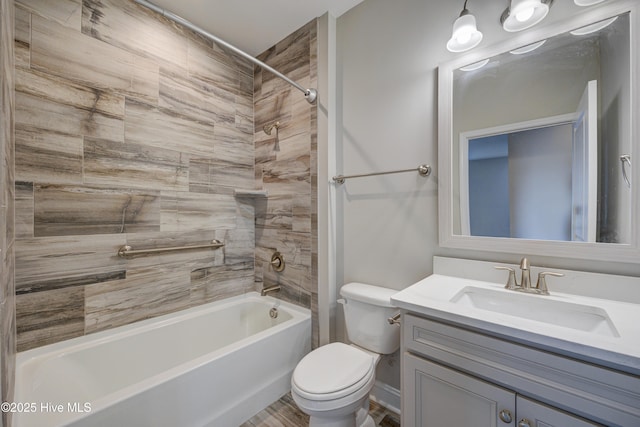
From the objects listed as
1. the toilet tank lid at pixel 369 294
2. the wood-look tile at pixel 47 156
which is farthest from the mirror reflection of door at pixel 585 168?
the wood-look tile at pixel 47 156

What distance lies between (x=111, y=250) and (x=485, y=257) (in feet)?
7.01

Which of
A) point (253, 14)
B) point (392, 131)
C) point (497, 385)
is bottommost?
point (497, 385)

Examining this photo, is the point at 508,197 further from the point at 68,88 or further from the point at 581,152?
the point at 68,88

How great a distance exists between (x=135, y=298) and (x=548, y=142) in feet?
8.00

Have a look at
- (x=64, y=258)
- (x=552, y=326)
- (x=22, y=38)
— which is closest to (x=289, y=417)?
(x=552, y=326)

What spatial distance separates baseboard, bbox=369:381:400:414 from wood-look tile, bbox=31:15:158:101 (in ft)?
8.10

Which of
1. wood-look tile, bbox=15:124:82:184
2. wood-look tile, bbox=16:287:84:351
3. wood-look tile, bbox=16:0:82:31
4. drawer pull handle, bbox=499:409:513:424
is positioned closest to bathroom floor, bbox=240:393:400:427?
drawer pull handle, bbox=499:409:513:424

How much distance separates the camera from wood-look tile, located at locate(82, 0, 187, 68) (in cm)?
154

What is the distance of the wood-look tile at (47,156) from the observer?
4.33ft

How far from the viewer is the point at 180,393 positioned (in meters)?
1.25

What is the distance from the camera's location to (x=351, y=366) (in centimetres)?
130

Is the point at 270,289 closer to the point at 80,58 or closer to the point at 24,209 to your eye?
the point at 24,209

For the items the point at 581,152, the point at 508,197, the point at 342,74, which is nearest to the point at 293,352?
the point at 508,197

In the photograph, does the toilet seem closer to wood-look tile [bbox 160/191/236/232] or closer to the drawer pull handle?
the drawer pull handle
